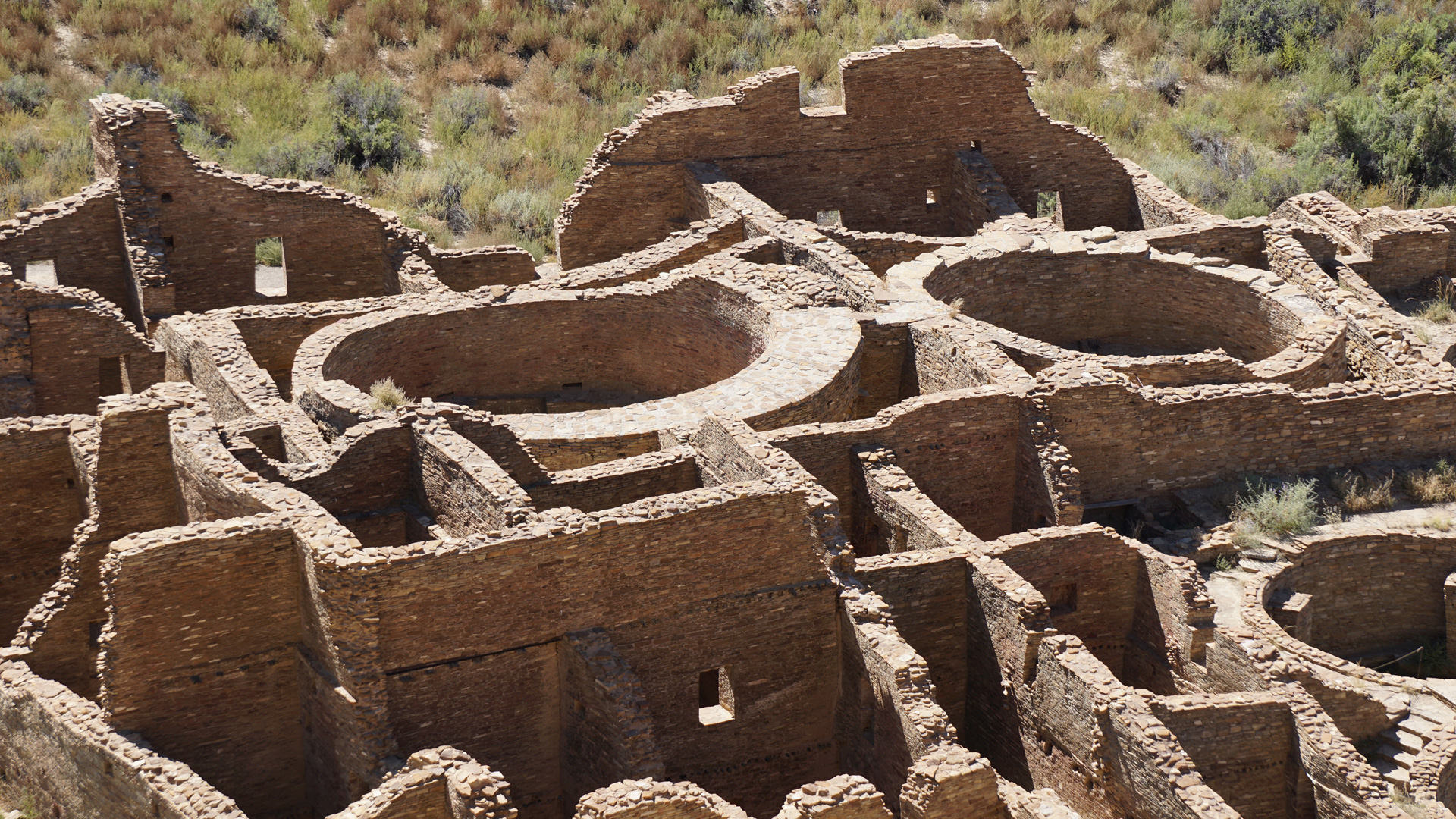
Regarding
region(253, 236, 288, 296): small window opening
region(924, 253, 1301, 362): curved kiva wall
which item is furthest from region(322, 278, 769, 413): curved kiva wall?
region(253, 236, 288, 296): small window opening

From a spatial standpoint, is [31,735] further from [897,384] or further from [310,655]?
[897,384]

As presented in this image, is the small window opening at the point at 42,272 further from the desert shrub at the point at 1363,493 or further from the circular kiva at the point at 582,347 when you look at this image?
the desert shrub at the point at 1363,493

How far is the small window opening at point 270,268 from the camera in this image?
3167 centimetres

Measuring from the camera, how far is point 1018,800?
18.5 meters

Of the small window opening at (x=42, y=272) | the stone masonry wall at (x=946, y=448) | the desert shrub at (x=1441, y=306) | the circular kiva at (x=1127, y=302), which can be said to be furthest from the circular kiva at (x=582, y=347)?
the desert shrub at (x=1441, y=306)

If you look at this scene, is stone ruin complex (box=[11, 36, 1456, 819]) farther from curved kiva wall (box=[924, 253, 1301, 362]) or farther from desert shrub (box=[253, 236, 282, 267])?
desert shrub (box=[253, 236, 282, 267])

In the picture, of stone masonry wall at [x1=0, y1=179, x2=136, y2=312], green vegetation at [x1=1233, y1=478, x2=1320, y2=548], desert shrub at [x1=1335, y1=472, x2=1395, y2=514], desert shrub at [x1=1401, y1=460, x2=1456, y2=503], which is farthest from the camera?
stone masonry wall at [x1=0, y1=179, x2=136, y2=312]

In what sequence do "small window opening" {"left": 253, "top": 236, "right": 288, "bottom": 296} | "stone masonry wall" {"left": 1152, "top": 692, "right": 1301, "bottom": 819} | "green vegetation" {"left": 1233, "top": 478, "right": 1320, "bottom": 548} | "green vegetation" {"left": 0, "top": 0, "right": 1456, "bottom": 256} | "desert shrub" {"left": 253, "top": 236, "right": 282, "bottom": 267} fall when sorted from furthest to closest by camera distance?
1. "green vegetation" {"left": 0, "top": 0, "right": 1456, "bottom": 256}
2. "desert shrub" {"left": 253, "top": 236, "right": 282, "bottom": 267}
3. "small window opening" {"left": 253, "top": 236, "right": 288, "bottom": 296}
4. "green vegetation" {"left": 1233, "top": 478, "right": 1320, "bottom": 548}
5. "stone masonry wall" {"left": 1152, "top": 692, "right": 1301, "bottom": 819}

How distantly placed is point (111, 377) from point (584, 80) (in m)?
17.7

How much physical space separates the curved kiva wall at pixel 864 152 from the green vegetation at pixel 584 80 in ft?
10.6

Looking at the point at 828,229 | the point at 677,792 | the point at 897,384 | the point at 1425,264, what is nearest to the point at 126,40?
the point at 828,229

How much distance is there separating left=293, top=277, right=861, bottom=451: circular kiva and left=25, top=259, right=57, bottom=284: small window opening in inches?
237

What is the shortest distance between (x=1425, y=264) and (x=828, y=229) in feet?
30.4

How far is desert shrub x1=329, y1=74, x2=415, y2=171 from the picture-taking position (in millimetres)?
38281
